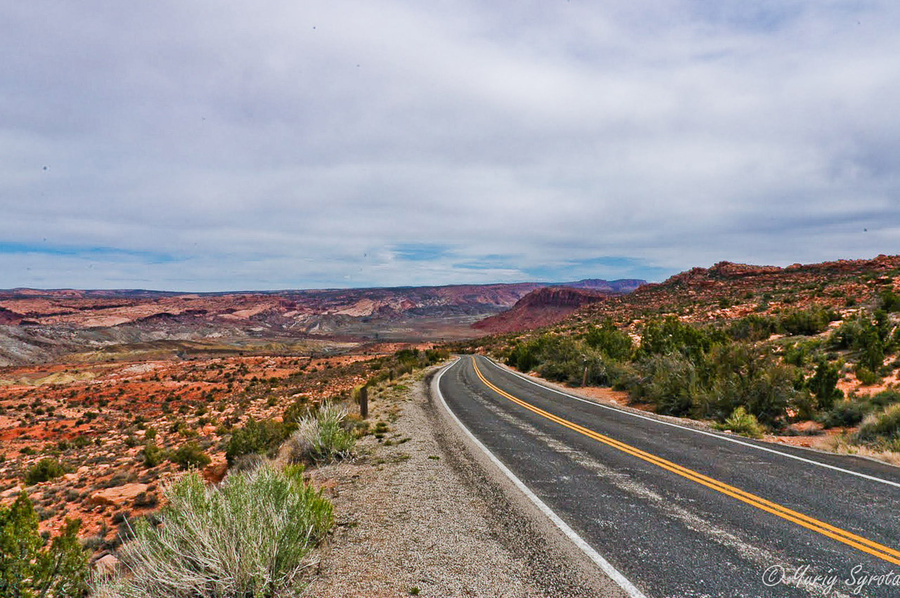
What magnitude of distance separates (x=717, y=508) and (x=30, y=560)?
25.1ft

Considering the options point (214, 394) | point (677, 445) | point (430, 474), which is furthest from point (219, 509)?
point (214, 394)

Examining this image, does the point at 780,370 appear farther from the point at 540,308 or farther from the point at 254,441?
the point at 540,308

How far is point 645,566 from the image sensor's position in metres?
3.96

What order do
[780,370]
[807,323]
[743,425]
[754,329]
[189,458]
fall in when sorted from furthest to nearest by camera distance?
[754,329] < [807,323] < [189,458] < [780,370] < [743,425]

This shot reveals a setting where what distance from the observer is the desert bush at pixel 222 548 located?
139 inches

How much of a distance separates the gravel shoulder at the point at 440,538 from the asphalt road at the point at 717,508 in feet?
1.59

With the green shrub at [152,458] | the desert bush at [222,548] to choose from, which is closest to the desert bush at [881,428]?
the desert bush at [222,548]

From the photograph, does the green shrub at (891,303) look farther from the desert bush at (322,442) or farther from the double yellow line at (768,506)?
the desert bush at (322,442)

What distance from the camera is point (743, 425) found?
9.91 meters

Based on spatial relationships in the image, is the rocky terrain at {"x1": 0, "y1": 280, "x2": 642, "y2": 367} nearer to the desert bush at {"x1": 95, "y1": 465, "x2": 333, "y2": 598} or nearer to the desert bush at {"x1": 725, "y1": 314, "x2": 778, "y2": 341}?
the desert bush at {"x1": 725, "y1": 314, "x2": 778, "y2": 341}

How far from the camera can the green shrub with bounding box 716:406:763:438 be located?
9.61 m

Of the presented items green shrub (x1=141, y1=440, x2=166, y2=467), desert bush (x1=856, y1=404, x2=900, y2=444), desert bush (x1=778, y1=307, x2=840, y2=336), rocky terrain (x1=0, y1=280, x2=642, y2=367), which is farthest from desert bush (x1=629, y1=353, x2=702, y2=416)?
rocky terrain (x1=0, y1=280, x2=642, y2=367)

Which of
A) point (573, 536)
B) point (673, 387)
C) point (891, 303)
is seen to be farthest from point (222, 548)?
point (891, 303)

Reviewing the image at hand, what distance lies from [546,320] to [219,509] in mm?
147774
